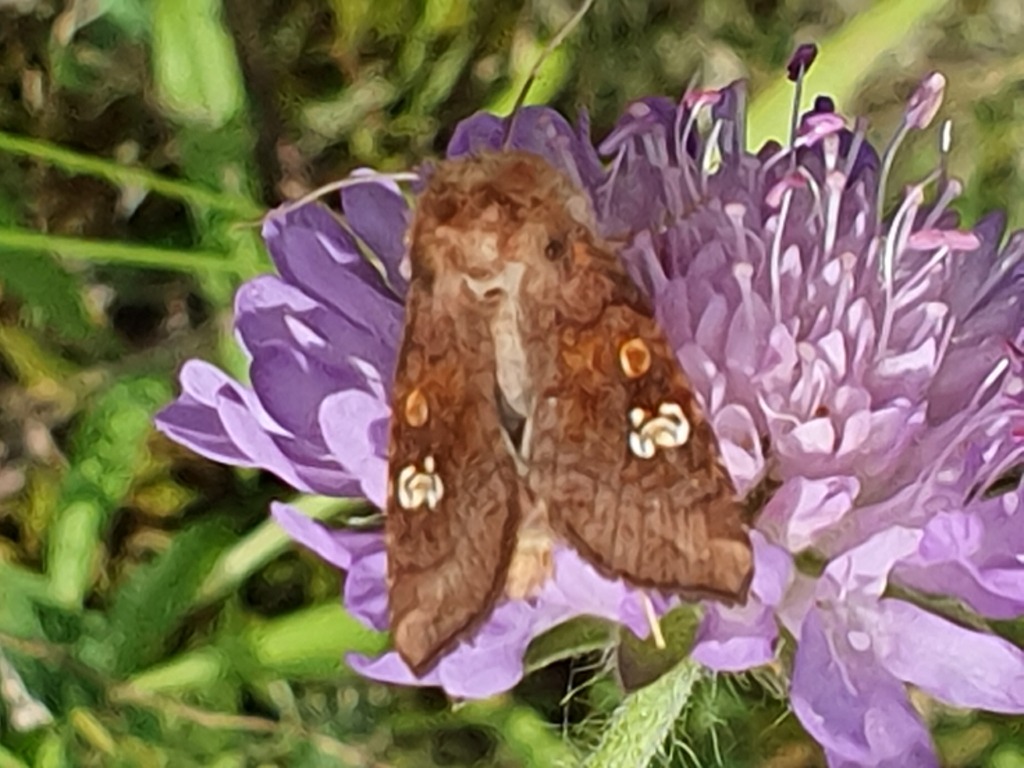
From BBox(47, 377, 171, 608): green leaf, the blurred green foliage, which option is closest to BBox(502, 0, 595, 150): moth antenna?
the blurred green foliage

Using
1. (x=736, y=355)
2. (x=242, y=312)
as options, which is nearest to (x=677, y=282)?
(x=736, y=355)

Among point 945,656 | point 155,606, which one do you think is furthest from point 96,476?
point 945,656

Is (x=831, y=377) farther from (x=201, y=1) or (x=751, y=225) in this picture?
(x=201, y=1)

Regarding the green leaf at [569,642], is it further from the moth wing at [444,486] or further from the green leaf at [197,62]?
the green leaf at [197,62]

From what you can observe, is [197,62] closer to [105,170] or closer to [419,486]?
[105,170]

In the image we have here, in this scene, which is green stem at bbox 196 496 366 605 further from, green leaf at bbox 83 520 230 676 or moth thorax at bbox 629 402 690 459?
moth thorax at bbox 629 402 690 459

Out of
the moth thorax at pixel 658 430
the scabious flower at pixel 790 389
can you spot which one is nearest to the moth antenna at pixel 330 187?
the scabious flower at pixel 790 389
